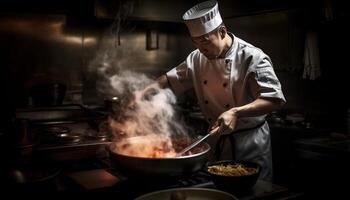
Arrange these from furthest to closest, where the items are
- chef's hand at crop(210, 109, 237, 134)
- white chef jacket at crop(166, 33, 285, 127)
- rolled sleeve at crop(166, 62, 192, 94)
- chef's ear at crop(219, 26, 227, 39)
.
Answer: rolled sleeve at crop(166, 62, 192, 94) → chef's ear at crop(219, 26, 227, 39) → white chef jacket at crop(166, 33, 285, 127) → chef's hand at crop(210, 109, 237, 134)

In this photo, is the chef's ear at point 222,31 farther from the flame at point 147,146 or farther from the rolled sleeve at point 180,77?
the flame at point 147,146

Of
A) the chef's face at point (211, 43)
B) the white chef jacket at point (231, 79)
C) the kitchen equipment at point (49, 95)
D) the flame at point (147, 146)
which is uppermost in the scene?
the chef's face at point (211, 43)

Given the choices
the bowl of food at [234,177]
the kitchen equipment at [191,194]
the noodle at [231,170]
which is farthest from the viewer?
the noodle at [231,170]

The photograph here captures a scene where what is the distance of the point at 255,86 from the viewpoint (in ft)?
8.10

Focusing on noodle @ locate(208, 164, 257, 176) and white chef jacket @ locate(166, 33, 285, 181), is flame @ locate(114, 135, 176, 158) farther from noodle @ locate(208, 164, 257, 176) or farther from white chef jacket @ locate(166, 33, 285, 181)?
white chef jacket @ locate(166, 33, 285, 181)

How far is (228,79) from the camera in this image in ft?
8.70

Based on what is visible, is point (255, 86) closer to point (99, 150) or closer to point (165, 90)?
point (165, 90)

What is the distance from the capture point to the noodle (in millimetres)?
1826

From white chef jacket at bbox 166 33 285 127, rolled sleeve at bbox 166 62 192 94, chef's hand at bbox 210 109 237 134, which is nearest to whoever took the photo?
chef's hand at bbox 210 109 237 134

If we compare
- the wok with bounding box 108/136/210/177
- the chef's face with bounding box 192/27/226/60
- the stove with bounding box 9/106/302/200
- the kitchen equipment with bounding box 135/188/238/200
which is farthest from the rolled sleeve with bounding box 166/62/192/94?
the kitchen equipment with bounding box 135/188/238/200

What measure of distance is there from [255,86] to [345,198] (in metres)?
1.67

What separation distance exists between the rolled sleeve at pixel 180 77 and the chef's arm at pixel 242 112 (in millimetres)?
782

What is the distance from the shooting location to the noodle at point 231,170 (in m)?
1.83

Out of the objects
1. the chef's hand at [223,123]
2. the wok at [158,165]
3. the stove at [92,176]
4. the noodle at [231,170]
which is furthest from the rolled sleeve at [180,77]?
the wok at [158,165]
